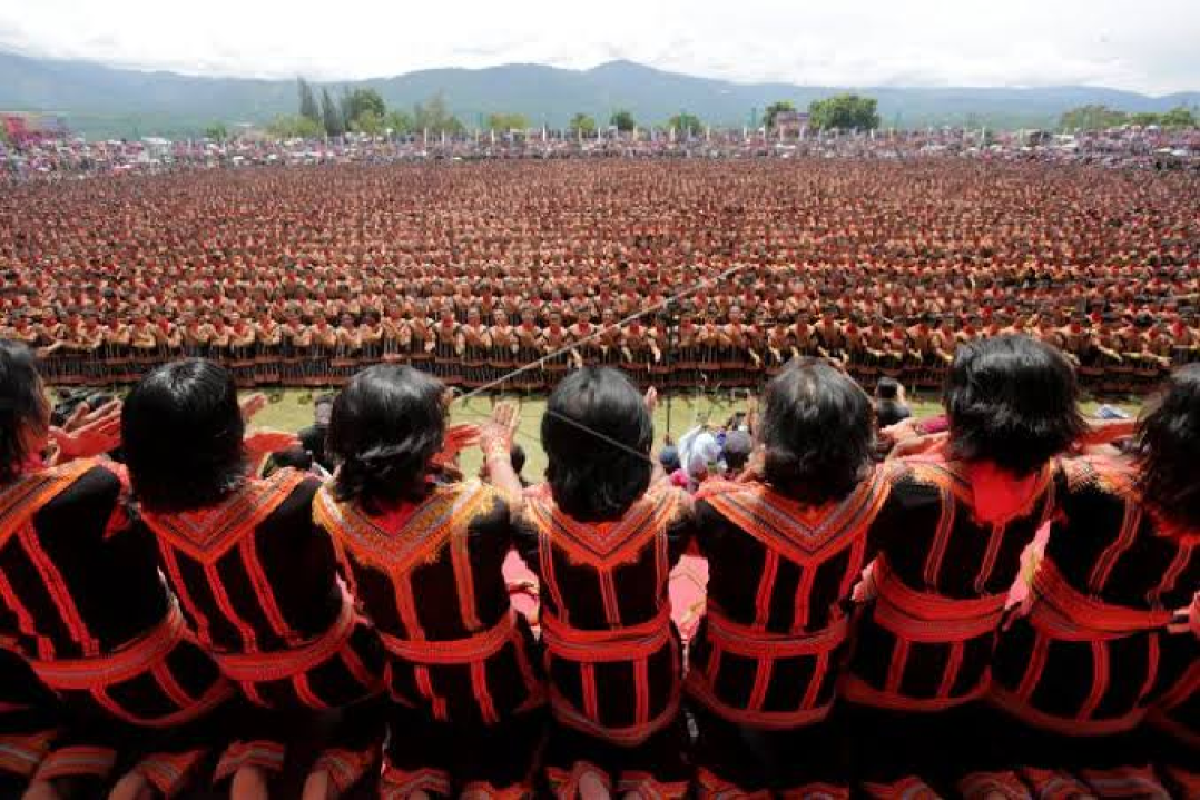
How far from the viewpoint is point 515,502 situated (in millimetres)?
1907

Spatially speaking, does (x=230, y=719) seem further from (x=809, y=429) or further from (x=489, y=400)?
(x=489, y=400)

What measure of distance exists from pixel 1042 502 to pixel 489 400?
7.89 m

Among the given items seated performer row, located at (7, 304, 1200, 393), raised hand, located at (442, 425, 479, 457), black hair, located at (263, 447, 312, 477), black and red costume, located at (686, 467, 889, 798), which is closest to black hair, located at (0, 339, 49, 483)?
raised hand, located at (442, 425, 479, 457)

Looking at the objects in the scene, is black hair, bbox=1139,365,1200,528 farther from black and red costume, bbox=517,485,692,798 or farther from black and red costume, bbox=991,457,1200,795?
black and red costume, bbox=517,485,692,798

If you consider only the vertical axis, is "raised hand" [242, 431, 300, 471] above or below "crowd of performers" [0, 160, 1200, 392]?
above

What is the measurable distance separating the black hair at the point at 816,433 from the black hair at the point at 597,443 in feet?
1.08

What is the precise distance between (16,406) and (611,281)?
40.9ft

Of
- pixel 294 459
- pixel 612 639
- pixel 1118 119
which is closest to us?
pixel 612 639

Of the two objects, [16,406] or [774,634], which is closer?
[16,406]

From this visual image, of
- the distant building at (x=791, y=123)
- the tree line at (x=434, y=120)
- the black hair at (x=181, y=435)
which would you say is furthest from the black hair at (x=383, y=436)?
the tree line at (x=434, y=120)

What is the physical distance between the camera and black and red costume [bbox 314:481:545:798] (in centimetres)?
180

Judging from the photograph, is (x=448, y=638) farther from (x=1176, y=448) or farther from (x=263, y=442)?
(x=1176, y=448)

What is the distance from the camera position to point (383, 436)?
5.52 ft

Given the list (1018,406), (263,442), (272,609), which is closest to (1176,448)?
(1018,406)
